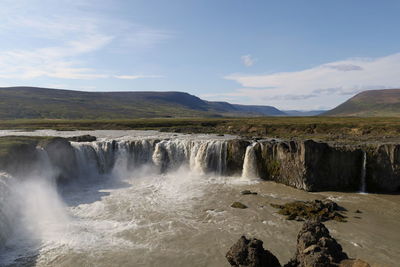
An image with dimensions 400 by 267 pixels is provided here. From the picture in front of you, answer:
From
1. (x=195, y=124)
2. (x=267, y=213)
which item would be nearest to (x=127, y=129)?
(x=195, y=124)

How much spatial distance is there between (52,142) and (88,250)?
22.6 meters

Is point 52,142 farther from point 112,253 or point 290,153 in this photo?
point 290,153

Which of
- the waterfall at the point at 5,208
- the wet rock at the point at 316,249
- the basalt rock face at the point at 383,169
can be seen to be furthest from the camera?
the basalt rock face at the point at 383,169

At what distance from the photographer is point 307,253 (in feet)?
48.9

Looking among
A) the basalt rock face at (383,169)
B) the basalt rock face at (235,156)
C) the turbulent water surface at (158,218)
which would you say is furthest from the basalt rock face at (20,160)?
the basalt rock face at (383,169)

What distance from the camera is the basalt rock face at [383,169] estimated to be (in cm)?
3422

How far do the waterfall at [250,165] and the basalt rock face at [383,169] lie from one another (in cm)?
1339

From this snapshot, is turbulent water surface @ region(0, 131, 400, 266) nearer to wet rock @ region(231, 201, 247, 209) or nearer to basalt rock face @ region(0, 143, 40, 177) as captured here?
Answer: wet rock @ region(231, 201, 247, 209)

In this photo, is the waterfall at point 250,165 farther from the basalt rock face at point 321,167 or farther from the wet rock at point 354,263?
the wet rock at point 354,263

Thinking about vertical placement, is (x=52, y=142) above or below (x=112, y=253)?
above

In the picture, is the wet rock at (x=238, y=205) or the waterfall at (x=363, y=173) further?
the waterfall at (x=363, y=173)

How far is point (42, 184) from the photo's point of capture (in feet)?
105

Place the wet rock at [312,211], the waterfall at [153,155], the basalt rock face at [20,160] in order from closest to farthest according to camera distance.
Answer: the wet rock at [312,211] → the basalt rock face at [20,160] → the waterfall at [153,155]

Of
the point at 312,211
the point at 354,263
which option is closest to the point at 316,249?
→ the point at 354,263
